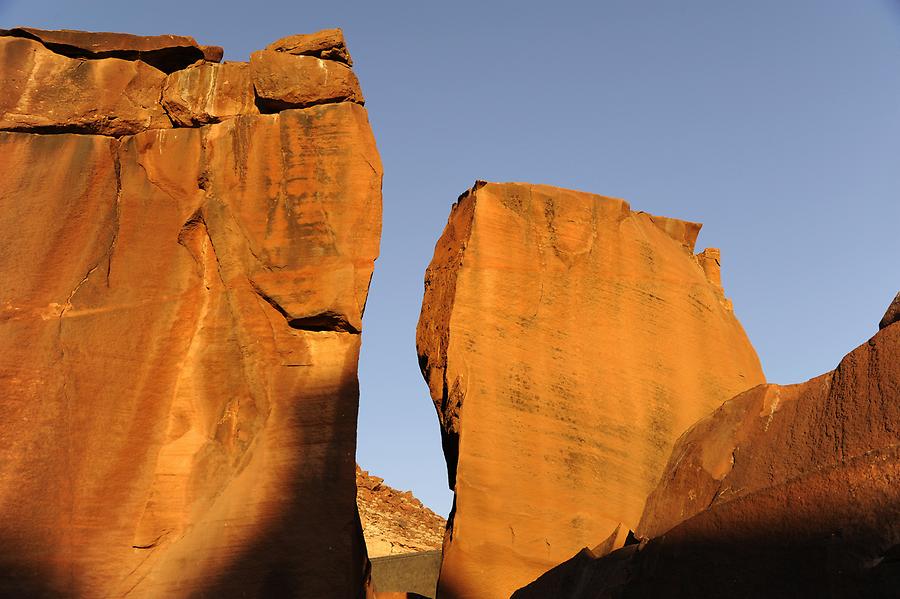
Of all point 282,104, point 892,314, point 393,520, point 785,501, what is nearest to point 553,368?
point 282,104

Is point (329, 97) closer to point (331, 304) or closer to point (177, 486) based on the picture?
point (331, 304)

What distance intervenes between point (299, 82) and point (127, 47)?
2.16 meters

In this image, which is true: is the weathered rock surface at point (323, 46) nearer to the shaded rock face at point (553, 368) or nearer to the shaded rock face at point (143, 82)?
the shaded rock face at point (143, 82)

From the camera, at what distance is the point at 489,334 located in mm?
13875

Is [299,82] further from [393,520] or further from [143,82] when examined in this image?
→ [393,520]

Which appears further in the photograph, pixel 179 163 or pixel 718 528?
pixel 179 163

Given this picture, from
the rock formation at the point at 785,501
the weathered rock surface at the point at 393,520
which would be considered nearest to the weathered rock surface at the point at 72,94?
the rock formation at the point at 785,501

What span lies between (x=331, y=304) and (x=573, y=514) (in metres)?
4.32

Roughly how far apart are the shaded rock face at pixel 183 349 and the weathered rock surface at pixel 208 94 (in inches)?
5.1

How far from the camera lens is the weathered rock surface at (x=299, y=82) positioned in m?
Answer: 12.1

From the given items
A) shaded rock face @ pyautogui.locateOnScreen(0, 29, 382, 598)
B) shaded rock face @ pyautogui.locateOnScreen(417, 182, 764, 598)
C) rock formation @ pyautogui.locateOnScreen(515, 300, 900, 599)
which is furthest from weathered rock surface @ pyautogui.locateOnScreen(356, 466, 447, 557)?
rock formation @ pyautogui.locateOnScreen(515, 300, 900, 599)

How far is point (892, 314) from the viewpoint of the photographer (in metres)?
6.86

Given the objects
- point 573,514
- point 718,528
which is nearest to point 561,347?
point 573,514

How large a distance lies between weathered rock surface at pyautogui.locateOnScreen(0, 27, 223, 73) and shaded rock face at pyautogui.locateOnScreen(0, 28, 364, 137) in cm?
1
